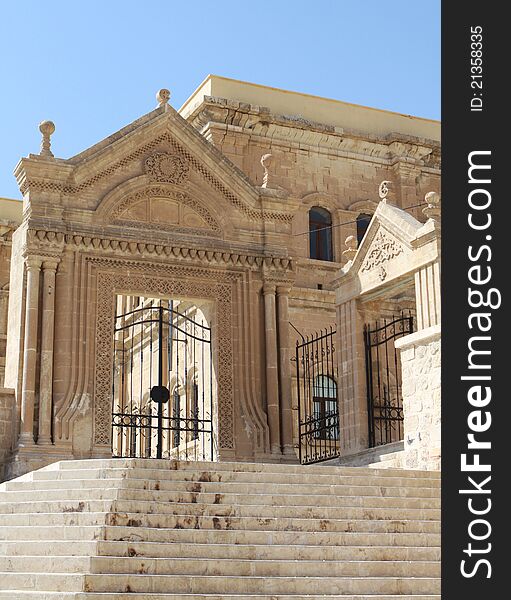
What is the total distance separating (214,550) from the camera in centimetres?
1016

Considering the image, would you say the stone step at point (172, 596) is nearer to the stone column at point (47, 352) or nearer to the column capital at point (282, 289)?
the stone column at point (47, 352)

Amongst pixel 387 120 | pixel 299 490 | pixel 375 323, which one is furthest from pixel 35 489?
pixel 387 120

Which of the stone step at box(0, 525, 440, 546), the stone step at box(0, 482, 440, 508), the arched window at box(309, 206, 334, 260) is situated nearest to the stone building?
the stone step at box(0, 482, 440, 508)

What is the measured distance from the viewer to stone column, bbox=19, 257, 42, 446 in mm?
16031

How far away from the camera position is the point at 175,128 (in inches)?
719

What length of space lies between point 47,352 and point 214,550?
719 centimetres

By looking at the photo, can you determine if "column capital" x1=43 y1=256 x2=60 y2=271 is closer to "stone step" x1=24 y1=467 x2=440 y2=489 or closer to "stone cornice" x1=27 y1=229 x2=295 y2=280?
"stone cornice" x1=27 y1=229 x2=295 y2=280

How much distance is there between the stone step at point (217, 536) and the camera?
10.2m

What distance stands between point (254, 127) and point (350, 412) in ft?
37.2

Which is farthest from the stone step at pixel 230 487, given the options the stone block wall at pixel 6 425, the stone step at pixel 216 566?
the stone block wall at pixel 6 425

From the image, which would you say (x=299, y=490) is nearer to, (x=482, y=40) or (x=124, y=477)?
(x=124, y=477)

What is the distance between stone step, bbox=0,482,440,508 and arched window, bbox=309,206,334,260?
1482cm

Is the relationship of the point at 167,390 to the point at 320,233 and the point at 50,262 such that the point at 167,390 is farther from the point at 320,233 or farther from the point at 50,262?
the point at 320,233

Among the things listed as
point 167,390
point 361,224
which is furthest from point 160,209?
point 361,224
